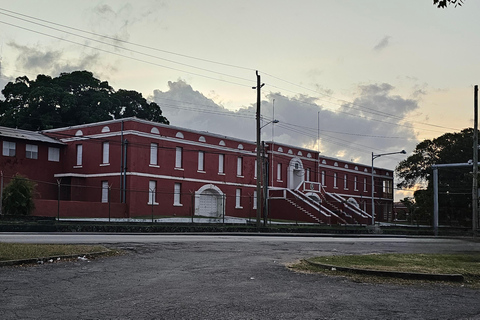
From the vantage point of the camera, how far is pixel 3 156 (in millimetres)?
40844

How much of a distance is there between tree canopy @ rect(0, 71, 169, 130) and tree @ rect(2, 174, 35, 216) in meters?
26.4

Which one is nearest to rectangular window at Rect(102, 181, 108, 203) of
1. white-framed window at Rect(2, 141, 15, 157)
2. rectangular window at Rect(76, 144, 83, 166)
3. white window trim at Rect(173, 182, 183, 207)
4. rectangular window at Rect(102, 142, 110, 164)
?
rectangular window at Rect(102, 142, 110, 164)

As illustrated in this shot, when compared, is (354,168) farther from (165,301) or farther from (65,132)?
(165,301)

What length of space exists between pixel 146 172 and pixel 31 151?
954 centimetres

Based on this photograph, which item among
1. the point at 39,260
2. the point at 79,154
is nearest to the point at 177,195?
the point at 79,154

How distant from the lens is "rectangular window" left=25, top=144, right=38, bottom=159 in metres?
42.7

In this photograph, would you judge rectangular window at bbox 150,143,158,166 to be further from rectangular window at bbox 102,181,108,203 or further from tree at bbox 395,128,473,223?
tree at bbox 395,128,473,223

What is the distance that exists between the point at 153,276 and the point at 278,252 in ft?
23.5

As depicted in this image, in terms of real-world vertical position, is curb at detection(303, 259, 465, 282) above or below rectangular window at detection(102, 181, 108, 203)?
below

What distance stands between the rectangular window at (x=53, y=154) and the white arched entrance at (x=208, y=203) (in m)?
12.5

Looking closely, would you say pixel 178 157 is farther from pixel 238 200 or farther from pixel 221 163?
pixel 238 200

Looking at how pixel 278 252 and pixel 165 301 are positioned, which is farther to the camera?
pixel 278 252

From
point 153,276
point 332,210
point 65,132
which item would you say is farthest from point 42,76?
point 153,276

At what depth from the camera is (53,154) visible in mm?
45406
